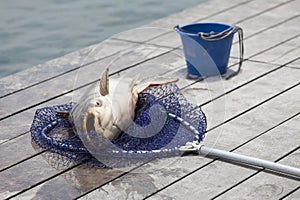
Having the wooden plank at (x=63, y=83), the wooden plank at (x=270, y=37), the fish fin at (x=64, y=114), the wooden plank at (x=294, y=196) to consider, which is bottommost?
the wooden plank at (x=270, y=37)

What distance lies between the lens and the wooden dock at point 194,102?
2.78 meters

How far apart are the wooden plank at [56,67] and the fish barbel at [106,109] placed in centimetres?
83

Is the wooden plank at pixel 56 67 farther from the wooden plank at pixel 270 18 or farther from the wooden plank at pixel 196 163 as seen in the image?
the wooden plank at pixel 196 163

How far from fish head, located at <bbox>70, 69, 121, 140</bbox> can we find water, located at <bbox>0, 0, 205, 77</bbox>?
1958mm

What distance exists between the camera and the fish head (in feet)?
9.67

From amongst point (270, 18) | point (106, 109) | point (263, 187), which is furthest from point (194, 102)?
point (270, 18)

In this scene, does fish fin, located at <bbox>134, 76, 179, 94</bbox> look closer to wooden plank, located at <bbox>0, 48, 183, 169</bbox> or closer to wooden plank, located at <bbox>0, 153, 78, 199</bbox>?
wooden plank, located at <bbox>0, 48, 183, 169</bbox>

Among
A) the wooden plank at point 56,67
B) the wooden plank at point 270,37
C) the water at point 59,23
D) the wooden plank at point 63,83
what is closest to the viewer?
the wooden plank at point 63,83

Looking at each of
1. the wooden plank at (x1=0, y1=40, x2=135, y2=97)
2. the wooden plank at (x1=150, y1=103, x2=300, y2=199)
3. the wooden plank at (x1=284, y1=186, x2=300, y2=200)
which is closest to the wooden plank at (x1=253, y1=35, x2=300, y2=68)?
the wooden plank at (x1=0, y1=40, x2=135, y2=97)

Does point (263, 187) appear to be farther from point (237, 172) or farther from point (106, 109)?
point (106, 109)

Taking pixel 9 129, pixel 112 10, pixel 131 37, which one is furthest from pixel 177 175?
pixel 112 10

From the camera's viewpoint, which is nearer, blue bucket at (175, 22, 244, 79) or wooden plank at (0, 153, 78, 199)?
wooden plank at (0, 153, 78, 199)

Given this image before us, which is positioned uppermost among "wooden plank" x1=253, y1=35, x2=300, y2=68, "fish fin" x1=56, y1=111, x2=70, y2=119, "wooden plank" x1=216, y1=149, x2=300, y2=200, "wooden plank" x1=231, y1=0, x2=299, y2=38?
"fish fin" x1=56, y1=111, x2=70, y2=119

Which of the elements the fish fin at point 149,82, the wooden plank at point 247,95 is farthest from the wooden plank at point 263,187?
the fish fin at point 149,82
